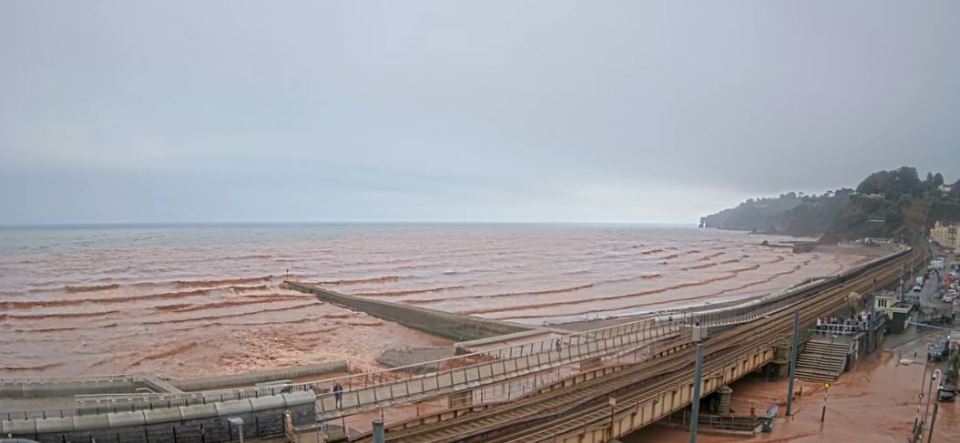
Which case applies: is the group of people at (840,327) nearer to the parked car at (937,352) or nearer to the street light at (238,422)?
the parked car at (937,352)

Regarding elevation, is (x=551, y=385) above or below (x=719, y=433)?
above

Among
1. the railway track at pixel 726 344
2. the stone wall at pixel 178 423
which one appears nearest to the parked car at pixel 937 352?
the railway track at pixel 726 344

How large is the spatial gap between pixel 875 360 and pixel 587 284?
3841 centimetres

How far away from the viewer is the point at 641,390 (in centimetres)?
1966

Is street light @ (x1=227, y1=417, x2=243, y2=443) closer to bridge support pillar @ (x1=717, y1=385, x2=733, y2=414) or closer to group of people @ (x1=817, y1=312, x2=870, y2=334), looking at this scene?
bridge support pillar @ (x1=717, y1=385, x2=733, y2=414)

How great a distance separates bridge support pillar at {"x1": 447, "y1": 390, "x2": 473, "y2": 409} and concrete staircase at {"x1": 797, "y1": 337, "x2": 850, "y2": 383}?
1954 cm

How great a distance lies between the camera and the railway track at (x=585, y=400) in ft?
50.4

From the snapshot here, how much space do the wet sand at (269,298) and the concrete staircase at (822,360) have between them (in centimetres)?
1831

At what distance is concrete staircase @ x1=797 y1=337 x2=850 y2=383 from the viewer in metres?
28.5

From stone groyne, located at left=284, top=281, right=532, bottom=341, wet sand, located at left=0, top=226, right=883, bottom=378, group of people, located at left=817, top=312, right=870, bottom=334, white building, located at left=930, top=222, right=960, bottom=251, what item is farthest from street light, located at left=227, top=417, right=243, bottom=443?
white building, located at left=930, top=222, right=960, bottom=251

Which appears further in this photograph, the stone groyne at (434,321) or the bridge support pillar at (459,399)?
the stone groyne at (434,321)

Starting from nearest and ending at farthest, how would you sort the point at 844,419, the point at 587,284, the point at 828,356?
the point at 844,419 → the point at 828,356 → the point at 587,284

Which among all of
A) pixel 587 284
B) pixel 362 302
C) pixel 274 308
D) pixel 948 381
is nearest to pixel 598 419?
pixel 948 381

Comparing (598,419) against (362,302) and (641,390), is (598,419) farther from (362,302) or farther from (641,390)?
(362,302)
